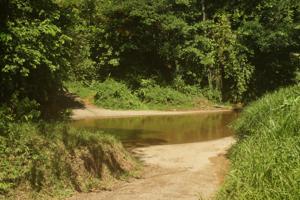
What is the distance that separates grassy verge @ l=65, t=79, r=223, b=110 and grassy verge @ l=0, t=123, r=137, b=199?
17.1m

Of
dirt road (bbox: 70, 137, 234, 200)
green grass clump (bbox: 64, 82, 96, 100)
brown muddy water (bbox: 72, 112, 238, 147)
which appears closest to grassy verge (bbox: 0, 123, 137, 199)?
dirt road (bbox: 70, 137, 234, 200)

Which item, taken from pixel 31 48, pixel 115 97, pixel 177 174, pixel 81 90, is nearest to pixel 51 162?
pixel 31 48

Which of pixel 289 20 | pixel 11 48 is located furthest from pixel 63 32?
pixel 289 20

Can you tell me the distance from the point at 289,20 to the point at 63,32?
23.6 meters

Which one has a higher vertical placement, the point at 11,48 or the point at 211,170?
the point at 11,48

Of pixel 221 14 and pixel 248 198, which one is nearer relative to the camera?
pixel 248 198

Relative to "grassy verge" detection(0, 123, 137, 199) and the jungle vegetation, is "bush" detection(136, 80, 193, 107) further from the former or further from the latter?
"grassy verge" detection(0, 123, 137, 199)

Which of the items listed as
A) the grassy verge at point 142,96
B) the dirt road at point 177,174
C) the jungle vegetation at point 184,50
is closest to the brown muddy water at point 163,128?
the dirt road at point 177,174

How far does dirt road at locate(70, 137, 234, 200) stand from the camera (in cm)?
1330

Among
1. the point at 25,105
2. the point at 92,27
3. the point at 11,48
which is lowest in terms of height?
the point at 25,105

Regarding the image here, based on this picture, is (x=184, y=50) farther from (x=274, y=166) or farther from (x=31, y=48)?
(x=274, y=166)

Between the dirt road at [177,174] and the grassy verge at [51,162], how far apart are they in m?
0.62

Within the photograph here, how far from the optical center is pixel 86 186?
44.9 ft

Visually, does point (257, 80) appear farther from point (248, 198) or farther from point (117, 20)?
point (248, 198)
